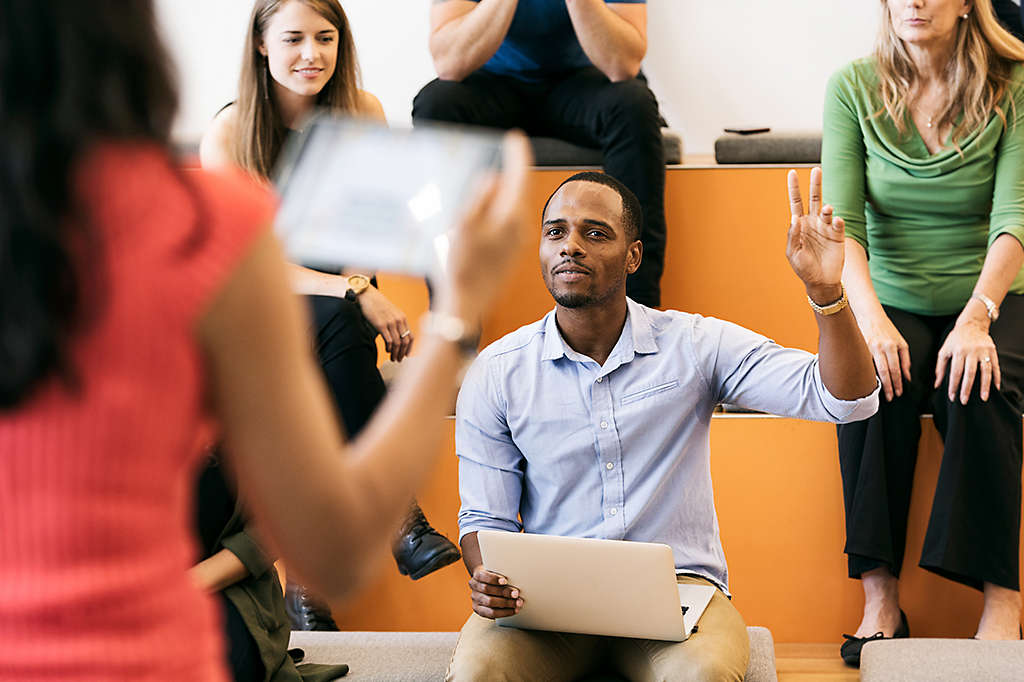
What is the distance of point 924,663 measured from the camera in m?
1.65

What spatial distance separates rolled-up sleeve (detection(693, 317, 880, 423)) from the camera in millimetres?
1716

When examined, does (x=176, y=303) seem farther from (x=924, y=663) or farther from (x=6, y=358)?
(x=924, y=663)

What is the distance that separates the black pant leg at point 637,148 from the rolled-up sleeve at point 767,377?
57 cm

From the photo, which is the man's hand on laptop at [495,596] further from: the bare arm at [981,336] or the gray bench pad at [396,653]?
the bare arm at [981,336]

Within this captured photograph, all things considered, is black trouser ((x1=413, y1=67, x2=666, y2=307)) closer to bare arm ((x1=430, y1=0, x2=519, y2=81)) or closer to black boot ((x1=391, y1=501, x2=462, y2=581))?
bare arm ((x1=430, y1=0, x2=519, y2=81))

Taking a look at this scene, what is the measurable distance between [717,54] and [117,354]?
3160 millimetres

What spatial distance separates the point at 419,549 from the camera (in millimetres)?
2076

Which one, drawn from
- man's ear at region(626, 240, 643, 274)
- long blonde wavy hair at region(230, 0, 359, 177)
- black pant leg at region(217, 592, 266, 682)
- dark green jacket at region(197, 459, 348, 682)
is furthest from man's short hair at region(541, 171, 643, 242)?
black pant leg at region(217, 592, 266, 682)

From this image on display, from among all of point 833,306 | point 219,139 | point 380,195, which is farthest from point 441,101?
point 380,195

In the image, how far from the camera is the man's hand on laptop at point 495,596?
1630 millimetres

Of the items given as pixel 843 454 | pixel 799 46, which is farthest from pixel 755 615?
pixel 799 46

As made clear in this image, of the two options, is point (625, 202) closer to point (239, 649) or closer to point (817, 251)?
point (817, 251)

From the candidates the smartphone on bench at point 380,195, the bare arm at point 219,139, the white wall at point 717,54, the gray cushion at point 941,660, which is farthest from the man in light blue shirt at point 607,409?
the white wall at point 717,54

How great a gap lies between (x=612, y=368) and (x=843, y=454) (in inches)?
23.1
